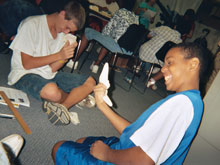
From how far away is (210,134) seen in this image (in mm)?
1301

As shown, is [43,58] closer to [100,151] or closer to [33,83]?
[33,83]

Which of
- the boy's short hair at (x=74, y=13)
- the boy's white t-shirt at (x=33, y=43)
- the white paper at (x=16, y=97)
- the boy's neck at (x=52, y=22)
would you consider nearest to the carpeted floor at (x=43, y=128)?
the white paper at (x=16, y=97)

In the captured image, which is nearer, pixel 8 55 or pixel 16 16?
pixel 16 16

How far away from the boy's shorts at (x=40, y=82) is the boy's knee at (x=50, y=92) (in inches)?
1.6

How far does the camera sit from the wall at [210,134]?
4.13 feet

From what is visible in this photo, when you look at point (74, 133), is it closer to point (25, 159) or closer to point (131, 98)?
point (25, 159)

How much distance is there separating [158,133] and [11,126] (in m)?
1.20

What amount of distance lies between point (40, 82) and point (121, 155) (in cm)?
117

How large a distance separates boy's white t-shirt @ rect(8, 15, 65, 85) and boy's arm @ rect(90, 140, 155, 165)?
44.5 inches

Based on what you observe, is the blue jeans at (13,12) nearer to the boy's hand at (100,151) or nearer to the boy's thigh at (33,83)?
the boy's thigh at (33,83)

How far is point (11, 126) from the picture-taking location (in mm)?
1298

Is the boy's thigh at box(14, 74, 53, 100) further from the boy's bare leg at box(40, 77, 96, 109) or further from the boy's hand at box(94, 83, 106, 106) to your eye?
the boy's hand at box(94, 83, 106, 106)

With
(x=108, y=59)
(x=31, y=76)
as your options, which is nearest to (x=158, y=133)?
(x=31, y=76)

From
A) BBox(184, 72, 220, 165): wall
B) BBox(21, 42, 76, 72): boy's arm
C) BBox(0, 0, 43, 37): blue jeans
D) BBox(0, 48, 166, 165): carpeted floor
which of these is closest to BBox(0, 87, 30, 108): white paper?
BBox(0, 48, 166, 165): carpeted floor
